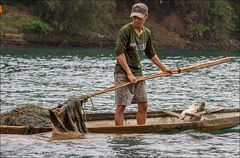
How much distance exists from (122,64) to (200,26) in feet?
171

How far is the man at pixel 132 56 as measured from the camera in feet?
39.5

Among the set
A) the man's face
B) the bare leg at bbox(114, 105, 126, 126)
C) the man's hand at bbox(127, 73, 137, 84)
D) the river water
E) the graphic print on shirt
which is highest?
the man's face

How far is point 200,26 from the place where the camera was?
63375 millimetres

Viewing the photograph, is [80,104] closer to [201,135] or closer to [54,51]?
[201,135]

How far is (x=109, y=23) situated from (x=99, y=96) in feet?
125

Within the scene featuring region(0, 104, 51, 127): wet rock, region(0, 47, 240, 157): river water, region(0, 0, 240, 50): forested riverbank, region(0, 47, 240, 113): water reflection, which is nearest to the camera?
region(0, 47, 240, 157): river water

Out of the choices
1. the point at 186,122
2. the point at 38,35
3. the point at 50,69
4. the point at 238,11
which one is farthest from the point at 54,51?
the point at 186,122

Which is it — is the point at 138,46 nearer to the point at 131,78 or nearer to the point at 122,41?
the point at 122,41

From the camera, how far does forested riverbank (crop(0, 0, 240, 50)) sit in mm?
53719

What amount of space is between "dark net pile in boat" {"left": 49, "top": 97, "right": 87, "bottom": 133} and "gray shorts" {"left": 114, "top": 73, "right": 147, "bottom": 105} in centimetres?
73

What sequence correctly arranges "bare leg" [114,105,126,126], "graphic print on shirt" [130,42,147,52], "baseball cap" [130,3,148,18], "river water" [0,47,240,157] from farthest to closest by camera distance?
"bare leg" [114,105,126,126], "graphic print on shirt" [130,42,147,52], "baseball cap" [130,3,148,18], "river water" [0,47,240,157]

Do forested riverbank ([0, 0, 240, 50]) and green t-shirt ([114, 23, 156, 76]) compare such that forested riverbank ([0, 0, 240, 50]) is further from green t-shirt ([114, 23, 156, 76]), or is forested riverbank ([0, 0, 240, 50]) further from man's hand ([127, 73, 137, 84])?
man's hand ([127, 73, 137, 84])

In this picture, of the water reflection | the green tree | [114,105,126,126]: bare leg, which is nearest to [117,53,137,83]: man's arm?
[114,105,126,126]: bare leg

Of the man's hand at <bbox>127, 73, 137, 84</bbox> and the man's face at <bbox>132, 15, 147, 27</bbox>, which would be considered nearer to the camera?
the man's face at <bbox>132, 15, 147, 27</bbox>
